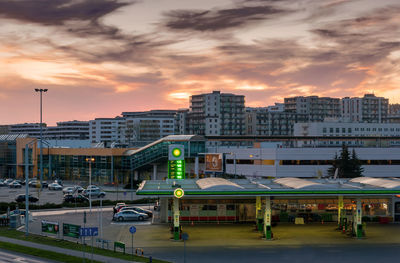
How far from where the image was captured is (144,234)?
4712cm

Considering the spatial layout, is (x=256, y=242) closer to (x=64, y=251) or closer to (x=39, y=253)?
(x=64, y=251)

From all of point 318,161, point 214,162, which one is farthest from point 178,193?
point 214,162

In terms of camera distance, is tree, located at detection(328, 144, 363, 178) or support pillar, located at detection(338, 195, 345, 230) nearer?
support pillar, located at detection(338, 195, 345, 230)

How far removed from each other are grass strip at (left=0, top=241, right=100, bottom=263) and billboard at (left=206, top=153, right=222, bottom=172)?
182 feet

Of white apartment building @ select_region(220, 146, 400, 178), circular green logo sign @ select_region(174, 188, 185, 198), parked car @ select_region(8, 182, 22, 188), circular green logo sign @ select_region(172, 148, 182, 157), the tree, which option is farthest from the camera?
parked car @ select_region(8, 182, 22, 188)

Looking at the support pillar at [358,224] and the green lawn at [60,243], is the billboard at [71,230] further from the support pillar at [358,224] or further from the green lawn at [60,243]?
the support pillar at [358,224]

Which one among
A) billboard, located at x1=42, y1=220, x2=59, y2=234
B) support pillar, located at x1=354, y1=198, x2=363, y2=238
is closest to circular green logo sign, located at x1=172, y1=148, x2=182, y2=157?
billboard, located at x1=42, y1=220, x2=59, y2=234

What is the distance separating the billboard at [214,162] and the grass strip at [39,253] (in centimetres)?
5552

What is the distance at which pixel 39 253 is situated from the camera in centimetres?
3884

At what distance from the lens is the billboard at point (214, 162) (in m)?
94.9

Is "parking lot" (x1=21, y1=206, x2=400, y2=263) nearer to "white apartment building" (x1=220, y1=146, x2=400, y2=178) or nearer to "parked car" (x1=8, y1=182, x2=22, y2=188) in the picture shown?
"white apartment building" (x1=220, y1=146, x2=400, y2=178)

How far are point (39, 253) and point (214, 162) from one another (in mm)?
59426

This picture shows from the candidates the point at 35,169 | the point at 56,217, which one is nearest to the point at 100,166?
the point at 35,169

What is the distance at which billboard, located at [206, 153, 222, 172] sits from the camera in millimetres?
94938
